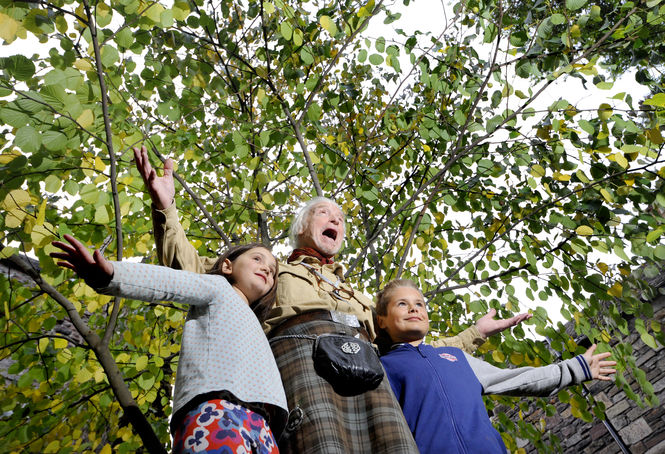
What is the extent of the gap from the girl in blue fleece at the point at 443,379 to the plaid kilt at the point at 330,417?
187mm

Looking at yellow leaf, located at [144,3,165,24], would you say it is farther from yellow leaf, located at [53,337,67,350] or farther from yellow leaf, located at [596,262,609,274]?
yellow leaf, located at [596,262,609,274]

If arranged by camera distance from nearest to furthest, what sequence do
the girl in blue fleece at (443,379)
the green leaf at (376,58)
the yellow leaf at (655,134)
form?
the girl in blue fleece at (443,379) < the yellow leaf at (655,134) < the green leaf at (376,58)

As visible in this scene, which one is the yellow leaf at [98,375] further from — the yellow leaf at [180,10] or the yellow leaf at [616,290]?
the yellow leaf at [616,290]

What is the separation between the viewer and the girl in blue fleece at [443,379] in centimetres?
146

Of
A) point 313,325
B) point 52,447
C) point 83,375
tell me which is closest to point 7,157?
point 83,375

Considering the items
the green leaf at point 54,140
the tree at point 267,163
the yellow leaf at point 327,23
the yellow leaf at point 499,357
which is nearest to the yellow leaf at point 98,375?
the tree at point 267,163

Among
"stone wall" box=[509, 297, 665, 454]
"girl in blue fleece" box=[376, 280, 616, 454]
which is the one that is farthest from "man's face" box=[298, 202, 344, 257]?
"stone wall" box=[509, 297, 665, 454]

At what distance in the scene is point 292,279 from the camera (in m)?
1.75

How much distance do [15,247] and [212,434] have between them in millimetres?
1436

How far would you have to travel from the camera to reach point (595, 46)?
7.40 feet

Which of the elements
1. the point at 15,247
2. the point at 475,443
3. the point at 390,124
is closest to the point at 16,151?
the point at 15,247

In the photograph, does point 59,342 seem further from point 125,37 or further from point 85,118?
point 125,37

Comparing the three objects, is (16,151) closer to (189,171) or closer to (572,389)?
(189,171)

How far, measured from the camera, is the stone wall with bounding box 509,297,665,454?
5516mm
